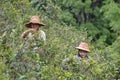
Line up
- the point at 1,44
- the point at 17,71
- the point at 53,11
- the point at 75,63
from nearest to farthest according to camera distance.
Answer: the point at 17,71
the point at 1,44
the point at 75,63
the point at 53,11

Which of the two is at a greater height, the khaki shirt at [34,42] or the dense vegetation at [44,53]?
the khaki shirt at [34,42]

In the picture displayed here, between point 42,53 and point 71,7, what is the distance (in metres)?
16.3

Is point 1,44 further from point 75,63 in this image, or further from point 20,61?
point 75,63

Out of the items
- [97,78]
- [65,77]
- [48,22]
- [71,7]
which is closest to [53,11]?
[48,22]

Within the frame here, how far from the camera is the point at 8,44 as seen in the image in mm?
7430

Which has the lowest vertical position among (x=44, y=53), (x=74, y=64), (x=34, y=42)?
(x=74, y=64)

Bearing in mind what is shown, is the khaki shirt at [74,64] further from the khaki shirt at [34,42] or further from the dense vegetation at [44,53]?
the khaki shirt at [34,42]

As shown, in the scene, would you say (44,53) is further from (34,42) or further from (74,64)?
(74,64)

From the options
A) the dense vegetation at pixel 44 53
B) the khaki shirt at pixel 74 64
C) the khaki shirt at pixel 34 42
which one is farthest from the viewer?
the khaki shirt at pixel 74 64

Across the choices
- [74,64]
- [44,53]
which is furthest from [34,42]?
[74,64]

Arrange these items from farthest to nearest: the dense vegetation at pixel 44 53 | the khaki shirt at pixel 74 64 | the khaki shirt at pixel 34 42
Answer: the khaki shirt at pixel 74 64
the khaki shirt at pixel 34 42
the dense vegetation at pixel 44 53

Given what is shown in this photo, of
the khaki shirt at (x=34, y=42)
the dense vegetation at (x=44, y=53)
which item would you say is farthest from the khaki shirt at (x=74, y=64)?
the khaki shirt at (x=34, y=42)

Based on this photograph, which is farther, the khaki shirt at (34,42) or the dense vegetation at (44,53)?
the khaki shirt at (34,42)

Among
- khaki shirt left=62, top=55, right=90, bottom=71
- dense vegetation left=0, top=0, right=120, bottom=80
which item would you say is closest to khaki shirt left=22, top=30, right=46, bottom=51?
dense vegetation left=0, top=0, right=120, bottom=80
